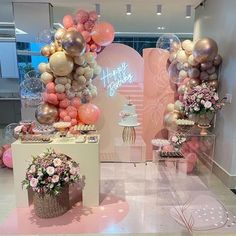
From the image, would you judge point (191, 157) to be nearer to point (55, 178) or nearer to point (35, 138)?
point (55, 178)

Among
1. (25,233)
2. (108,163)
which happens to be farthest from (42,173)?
(108,163)

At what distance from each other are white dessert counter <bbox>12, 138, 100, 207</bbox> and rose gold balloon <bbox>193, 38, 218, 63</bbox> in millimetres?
2106

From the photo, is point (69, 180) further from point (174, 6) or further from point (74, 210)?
point (174, 6)

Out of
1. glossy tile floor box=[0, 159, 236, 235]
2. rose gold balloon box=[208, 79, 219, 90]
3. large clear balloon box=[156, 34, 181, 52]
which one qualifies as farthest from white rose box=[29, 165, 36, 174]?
large clear balloon box=[156, 34, 181, 52]

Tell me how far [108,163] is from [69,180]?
6.53 ft

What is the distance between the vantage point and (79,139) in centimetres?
309

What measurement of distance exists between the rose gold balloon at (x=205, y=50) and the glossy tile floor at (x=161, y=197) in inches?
69.9

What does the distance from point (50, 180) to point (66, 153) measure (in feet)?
1.32

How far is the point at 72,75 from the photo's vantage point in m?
3.99

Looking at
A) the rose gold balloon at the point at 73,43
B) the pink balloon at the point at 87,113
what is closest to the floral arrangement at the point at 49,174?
the pink balloon at the point at 87,113

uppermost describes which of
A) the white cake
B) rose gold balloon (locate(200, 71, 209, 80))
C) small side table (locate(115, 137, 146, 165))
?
rose gold balloon (locate(200, 71, 209, 80))

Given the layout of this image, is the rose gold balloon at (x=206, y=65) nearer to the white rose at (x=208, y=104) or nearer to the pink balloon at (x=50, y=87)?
the white rose at (x=208, y=104)

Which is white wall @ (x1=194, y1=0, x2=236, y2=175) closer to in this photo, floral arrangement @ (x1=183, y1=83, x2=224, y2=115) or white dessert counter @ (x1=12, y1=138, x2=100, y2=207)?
Result: floral arrangement @ (x1=183, y1=83, x2=224, y2=115)

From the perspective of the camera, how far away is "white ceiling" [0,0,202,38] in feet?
15.5
